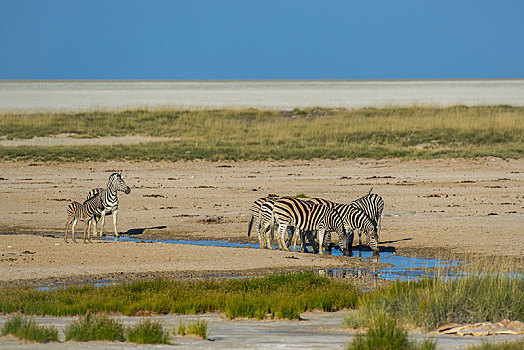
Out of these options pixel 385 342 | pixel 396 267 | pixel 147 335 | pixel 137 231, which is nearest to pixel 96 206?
pixel 137 231

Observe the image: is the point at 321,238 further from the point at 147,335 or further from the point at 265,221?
the point at 147,335

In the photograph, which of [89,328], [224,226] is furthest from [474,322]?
[224,226]

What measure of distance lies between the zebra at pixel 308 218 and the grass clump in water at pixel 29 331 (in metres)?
7.95

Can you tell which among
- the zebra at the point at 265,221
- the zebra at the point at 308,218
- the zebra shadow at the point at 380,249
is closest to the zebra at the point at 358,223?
the zebra at the point at 308,218

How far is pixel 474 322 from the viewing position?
9.94 m

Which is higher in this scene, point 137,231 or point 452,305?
point 137,231

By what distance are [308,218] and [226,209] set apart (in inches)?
246

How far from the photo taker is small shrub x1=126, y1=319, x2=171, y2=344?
28.3 feet

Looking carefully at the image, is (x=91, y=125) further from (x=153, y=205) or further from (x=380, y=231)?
(x=380, y=231)

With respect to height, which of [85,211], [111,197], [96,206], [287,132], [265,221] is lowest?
[265,221]

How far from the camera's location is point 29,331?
28.4 ft

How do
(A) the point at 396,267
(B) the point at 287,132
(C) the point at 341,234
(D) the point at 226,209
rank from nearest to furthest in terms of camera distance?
(A) the point at 396,267 → (C) the point at 341,234 → (D) the point at 226,209 → (B) the point at 287,132

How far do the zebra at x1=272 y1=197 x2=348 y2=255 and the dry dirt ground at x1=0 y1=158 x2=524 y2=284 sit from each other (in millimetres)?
596

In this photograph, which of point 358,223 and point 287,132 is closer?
point 358,223
